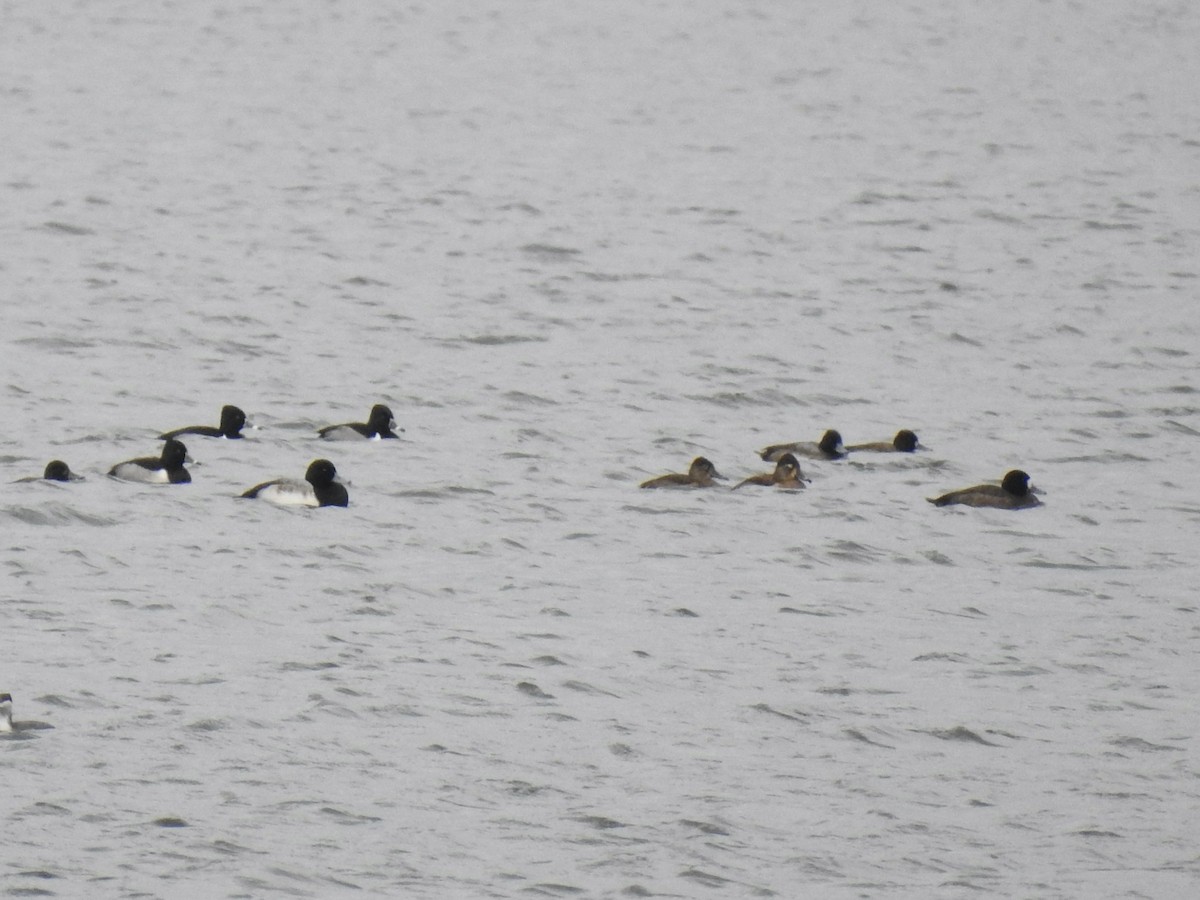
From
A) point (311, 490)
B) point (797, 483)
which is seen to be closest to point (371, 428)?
point (311, 490)

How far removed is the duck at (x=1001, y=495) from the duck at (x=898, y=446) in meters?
1.51

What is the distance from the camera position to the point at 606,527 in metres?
16.4

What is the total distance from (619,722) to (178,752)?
8.05 feet

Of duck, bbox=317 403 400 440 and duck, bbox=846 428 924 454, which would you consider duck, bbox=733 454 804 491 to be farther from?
duck, bbox=317 403 400 440

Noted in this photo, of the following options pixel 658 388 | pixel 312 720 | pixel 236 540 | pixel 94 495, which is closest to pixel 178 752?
pixel 312 720

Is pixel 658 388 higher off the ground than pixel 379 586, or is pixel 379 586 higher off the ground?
pixel 658 388

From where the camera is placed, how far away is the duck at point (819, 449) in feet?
61.4

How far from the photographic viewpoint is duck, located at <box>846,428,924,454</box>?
1897 cm

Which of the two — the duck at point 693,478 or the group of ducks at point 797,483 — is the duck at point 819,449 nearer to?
the group of ducks at point 797,483

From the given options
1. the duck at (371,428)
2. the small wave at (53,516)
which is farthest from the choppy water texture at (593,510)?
the duck at (371,428)

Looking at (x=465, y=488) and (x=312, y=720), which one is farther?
(x=465, y=488)

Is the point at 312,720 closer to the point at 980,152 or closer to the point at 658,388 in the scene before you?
the point at 658,388

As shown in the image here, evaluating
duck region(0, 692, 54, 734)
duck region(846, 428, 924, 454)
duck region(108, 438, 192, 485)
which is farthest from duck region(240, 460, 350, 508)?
duck region(0, 692, 54, 734)

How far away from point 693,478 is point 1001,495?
243cm
